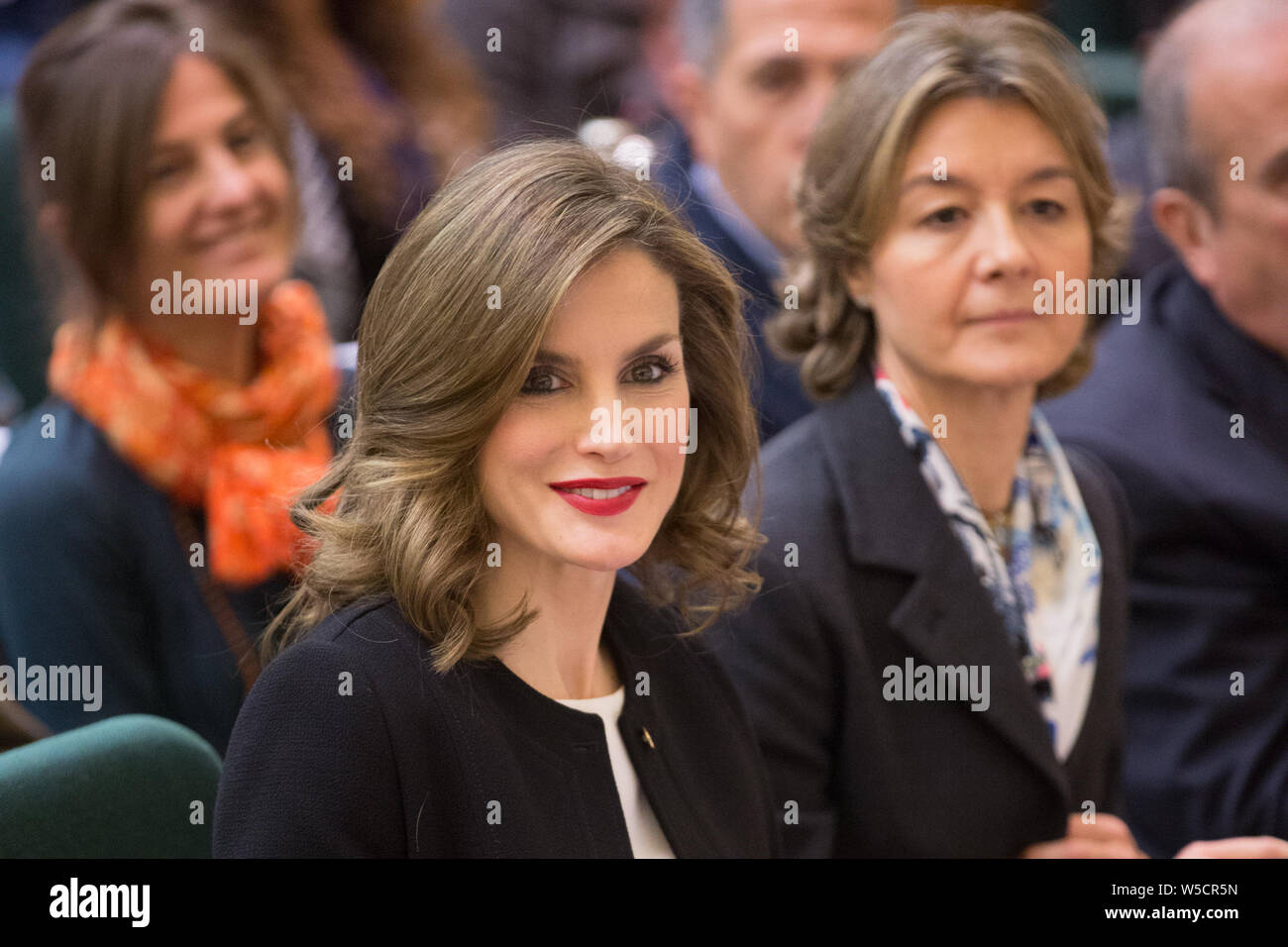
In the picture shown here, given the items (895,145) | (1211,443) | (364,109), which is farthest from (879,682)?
(364,109)

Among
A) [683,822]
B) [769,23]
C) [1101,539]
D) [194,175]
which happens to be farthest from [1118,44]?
[683,822]

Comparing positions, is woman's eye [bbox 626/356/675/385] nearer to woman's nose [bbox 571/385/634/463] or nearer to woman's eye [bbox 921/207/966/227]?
woman's nose [bbox 571/385/634/463]

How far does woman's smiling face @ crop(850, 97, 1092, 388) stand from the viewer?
155 cm

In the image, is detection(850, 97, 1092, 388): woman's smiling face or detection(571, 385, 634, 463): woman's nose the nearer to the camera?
detection(571, 385, 634, 463): woman's nose

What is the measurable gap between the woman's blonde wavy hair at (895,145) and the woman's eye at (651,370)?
1.57 ft

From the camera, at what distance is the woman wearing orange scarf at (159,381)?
1.80m

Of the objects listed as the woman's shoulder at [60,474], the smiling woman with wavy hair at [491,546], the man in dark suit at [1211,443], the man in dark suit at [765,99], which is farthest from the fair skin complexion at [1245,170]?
the woman's shoulder at [60,474]

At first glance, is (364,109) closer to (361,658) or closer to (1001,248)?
(1001,248)

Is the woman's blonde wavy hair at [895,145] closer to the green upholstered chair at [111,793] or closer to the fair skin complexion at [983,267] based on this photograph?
the fair skin complexion at [983,267]

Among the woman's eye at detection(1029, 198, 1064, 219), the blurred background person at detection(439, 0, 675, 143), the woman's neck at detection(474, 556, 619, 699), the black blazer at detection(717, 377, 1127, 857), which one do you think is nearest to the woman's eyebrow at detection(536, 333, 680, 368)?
the woman's neck at detection(474, 556, 619, 699)

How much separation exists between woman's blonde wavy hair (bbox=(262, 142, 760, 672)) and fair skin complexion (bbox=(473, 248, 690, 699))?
21 millimetres

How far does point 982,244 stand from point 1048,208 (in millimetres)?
95

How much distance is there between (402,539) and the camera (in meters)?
1.14

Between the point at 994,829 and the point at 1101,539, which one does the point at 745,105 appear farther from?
the point at 994,829
